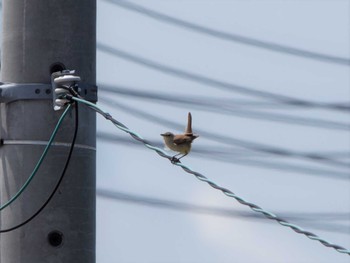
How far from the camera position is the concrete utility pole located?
4553 centimetres

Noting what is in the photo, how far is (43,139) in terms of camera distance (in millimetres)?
45656

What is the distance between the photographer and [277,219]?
1777 inches

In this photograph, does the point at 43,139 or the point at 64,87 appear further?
the point at 43,139

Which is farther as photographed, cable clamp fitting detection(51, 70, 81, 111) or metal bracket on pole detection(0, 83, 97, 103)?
metal bracket on pole detection(0, 83, 97, 103)

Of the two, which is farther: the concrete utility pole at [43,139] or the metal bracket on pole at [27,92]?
the metal bracket on pole at [27,92]

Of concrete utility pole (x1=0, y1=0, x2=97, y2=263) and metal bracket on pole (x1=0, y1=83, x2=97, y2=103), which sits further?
metal bracket on pole (x1=0, y1=83, x2=97, y2=103)

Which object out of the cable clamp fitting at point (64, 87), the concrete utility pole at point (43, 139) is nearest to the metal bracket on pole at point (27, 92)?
the concrete utility pole at point (43, 139)

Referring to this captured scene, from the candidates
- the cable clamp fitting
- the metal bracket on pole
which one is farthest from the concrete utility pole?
the cable clamp fitting

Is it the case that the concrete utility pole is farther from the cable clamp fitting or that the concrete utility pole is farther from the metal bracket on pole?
the cable clamp fitting

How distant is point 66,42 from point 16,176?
1.01 m

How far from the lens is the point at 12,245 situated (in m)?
45.6

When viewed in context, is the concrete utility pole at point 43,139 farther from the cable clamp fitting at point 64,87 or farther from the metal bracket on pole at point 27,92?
the cable clamp fitting at point 64,87

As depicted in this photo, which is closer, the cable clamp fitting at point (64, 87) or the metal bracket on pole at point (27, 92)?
the cable clamp fitting at point (64, 87)

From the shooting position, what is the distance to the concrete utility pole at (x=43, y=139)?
45.5 meters
